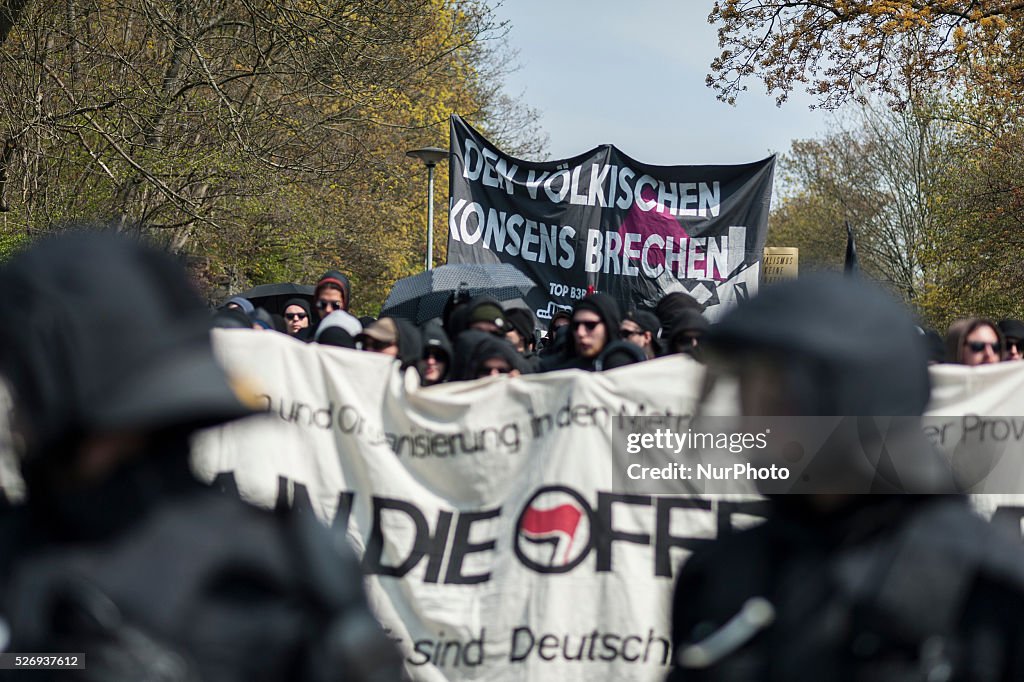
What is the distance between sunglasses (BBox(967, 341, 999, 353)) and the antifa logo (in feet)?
7.71

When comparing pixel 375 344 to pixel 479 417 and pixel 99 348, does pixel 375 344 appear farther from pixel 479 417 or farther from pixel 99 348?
pixel 99 348

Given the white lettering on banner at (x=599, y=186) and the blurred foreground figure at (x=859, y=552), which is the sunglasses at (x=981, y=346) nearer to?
the white lettering on banner at (x=599, y=186)

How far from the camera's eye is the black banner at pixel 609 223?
30.9 feet

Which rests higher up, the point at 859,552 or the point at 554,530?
the point at 859,552

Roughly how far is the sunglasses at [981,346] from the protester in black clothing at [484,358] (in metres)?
2.23

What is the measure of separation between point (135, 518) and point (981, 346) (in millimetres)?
5401

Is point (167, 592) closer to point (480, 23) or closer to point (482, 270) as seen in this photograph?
point (482, 270)

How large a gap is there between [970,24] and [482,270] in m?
7.08

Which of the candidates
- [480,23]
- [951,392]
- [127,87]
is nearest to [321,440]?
[951,392]

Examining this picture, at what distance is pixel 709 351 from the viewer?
1.78 meters

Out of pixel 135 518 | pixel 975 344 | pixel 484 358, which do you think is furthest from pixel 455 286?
pixel 135 518

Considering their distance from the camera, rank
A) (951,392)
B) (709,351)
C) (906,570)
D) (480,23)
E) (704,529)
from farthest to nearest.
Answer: (480,23)
(951,392)
(704,529)
(709,351)
(906,570)

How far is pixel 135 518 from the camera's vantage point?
56.4 inches

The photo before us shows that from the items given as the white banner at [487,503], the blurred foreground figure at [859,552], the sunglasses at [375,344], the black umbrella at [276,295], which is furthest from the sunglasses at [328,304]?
the blurred foreground figure at [859,552]
